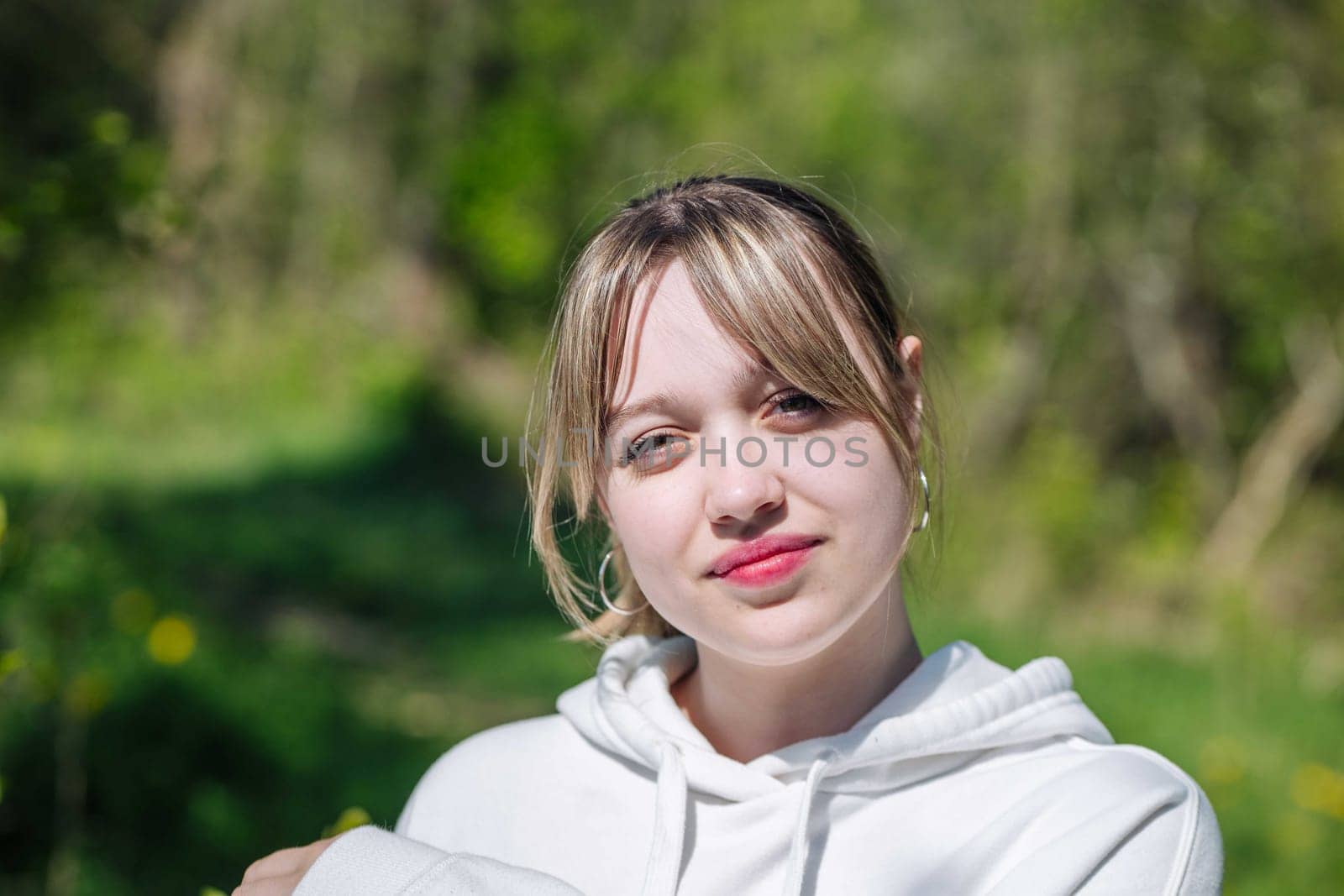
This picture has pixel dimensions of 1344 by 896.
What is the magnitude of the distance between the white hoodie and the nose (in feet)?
0.97

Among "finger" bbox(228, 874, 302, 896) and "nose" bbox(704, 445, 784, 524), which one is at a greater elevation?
"nose" bbox(704, 445, 784, 524)

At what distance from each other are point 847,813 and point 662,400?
20.5 inches

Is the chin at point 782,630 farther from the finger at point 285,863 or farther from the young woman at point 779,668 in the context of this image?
the finger at point 285,863

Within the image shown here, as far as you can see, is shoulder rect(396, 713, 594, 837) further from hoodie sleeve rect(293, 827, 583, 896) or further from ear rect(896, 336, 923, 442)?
ear rect(896, 336, 923, 442)

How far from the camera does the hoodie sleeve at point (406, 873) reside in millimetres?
1351

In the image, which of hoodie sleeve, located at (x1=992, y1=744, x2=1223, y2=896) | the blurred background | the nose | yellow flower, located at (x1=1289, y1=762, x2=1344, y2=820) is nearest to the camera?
hoodie sleeve, located at (x1=992, y1=744, x2=1223, y2=896)

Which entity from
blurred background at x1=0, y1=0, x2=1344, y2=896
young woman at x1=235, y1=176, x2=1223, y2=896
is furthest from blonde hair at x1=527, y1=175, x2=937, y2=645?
blurred background at x1=0, y1=0, x2=1344, y2=896

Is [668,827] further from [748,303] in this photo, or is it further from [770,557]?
[748,303]

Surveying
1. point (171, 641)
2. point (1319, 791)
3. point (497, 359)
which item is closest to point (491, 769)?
point (171, 641)

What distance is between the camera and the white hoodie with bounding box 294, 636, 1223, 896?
4.32 ft

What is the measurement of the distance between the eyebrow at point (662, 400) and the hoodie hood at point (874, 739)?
0.38 meters

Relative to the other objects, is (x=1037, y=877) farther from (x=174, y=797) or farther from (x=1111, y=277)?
(x=1111, y=277)

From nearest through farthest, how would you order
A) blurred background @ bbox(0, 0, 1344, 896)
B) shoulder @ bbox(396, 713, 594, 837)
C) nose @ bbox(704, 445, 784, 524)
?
nose @ bbox(704, 445, 784, 524)
shoulder @ bbox(396, 713, 594, 837)
blurred background @ bbox(0, 0, 1344, 896)

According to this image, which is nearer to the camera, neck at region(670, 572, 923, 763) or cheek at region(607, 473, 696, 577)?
cheek at region(607, 473, 696, 577)
